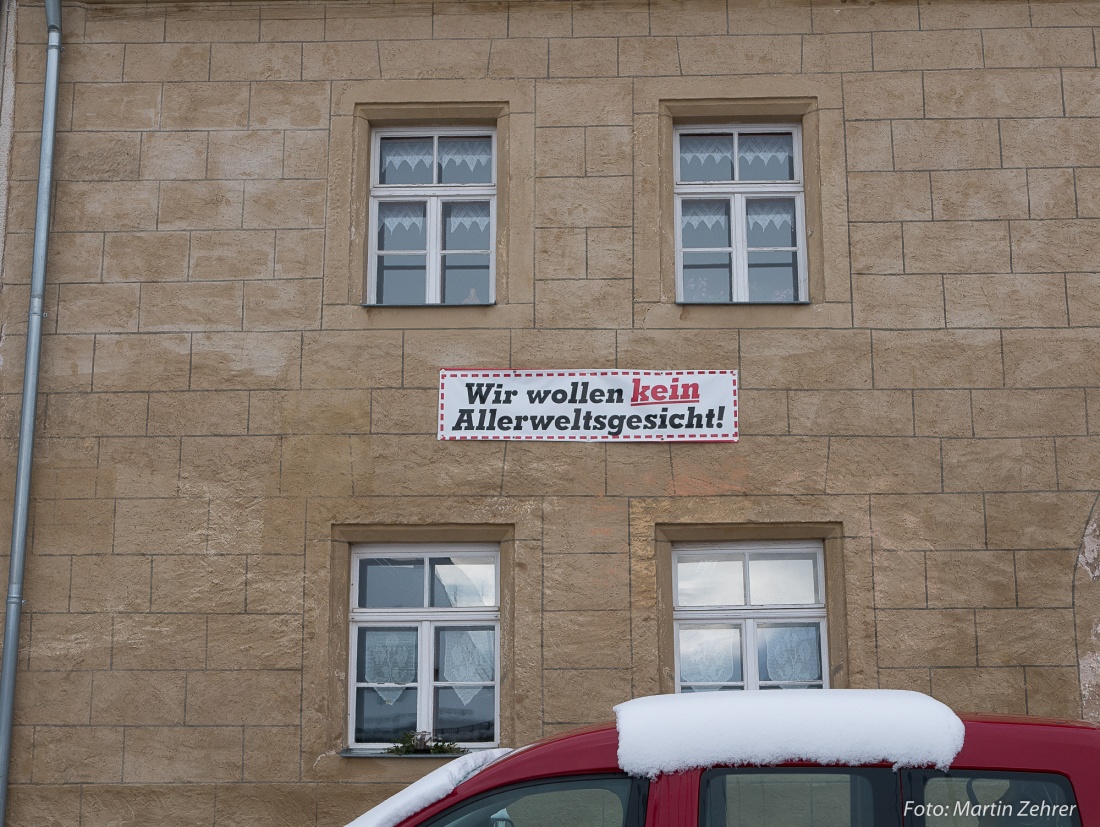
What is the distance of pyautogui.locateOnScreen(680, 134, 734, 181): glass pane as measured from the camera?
29.0 ft

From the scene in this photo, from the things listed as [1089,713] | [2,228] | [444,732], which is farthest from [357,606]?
[1089,713]

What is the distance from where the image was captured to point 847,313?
27.2ft

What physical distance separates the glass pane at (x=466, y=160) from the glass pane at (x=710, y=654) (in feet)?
10.9

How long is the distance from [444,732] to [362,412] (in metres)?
2.08

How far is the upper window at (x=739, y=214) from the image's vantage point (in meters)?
8.66

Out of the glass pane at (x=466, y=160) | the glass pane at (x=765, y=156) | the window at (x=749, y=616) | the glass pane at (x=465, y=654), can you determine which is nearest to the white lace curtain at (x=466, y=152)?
the glass pane at (x=466, y=160)

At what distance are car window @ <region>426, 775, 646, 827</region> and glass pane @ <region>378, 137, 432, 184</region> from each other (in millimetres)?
5604

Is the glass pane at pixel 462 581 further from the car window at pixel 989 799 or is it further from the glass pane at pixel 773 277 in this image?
the car window at pixel 989 799

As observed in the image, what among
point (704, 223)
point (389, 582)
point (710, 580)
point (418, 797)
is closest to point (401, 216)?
point (704, 223)

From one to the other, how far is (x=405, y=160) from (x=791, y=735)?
5.88 meters

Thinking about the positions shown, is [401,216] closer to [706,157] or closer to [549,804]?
[706,157]

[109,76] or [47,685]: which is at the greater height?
[109,76]

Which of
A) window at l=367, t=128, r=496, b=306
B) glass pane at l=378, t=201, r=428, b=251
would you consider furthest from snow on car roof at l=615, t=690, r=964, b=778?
glass pane at l=378, t=201, r=428, b=251

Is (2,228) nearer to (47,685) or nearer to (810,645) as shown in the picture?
(47,685)
